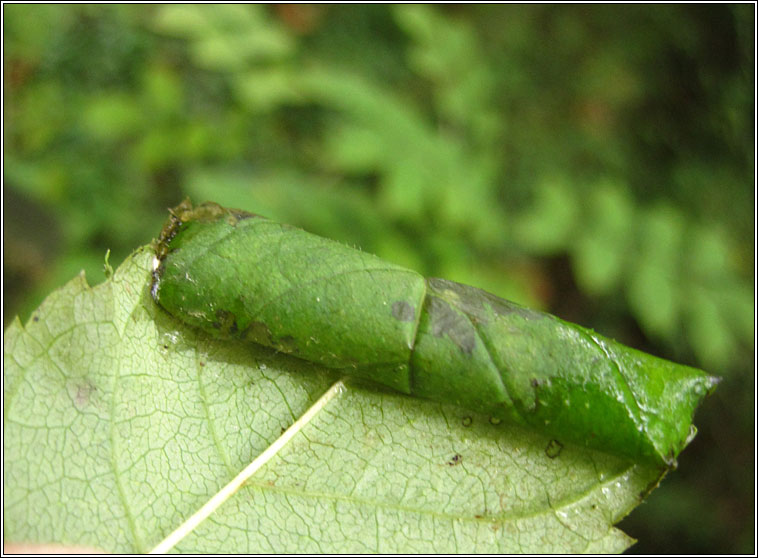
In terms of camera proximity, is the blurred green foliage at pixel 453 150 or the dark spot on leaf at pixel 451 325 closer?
the dark spot on leaf at pixel 451 325

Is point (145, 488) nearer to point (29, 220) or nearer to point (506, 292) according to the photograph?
point (29, 220)

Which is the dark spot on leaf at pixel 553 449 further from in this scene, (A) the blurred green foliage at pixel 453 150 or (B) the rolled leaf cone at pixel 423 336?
(A) the blurred green foliage at pixel 453 150

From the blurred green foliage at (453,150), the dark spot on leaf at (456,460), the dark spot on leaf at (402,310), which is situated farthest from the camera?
the blurred green foliage at (453,150)

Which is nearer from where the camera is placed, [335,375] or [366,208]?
[335,375]

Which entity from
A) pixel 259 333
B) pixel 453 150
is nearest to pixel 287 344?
pixel 259 333

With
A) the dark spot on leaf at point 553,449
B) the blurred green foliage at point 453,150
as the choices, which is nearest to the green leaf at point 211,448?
the dark spot on leaf at point 553,449

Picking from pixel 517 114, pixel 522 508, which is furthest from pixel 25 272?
pixel 517 114

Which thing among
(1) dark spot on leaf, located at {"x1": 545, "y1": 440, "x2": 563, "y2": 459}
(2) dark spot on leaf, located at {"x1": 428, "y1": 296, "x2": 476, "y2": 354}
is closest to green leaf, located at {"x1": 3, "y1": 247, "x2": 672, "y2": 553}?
(1) dark spot on leaf, located at {"x1": 545, "y1": 440, "x2": 563, "y2": 459}

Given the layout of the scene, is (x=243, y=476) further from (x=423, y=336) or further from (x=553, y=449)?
(x=553, y=449)
